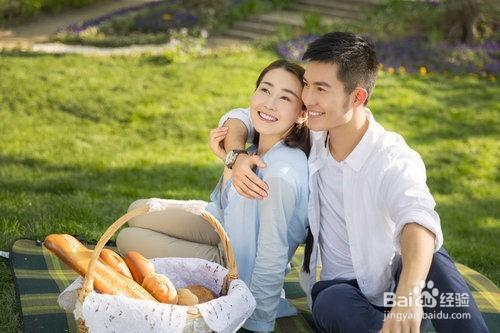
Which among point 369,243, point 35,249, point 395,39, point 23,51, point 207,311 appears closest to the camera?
point 207,311

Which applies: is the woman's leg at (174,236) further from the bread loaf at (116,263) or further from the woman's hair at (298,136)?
the bread loaf at (116,263)

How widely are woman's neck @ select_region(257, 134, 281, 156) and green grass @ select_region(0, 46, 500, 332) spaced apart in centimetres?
139

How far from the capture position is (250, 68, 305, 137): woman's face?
10.8 ft

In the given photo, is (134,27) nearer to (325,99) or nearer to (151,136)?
(151,136)

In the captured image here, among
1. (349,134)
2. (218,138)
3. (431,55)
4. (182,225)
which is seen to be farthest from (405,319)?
(431,55)

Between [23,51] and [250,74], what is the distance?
2931 mm

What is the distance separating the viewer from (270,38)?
35.7ft

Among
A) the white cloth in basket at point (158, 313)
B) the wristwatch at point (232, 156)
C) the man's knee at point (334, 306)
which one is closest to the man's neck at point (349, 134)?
the wristwatch at point (232, 156)

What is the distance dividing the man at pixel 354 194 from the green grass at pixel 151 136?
→ 1.52 m

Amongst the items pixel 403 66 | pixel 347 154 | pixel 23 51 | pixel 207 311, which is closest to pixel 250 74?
pixel 403 66

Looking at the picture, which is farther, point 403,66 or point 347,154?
point 403,66

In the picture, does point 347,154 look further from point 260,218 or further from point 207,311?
point 207,311

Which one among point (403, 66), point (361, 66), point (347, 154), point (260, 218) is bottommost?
point (403, 66)

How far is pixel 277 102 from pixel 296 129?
0.65 ft
